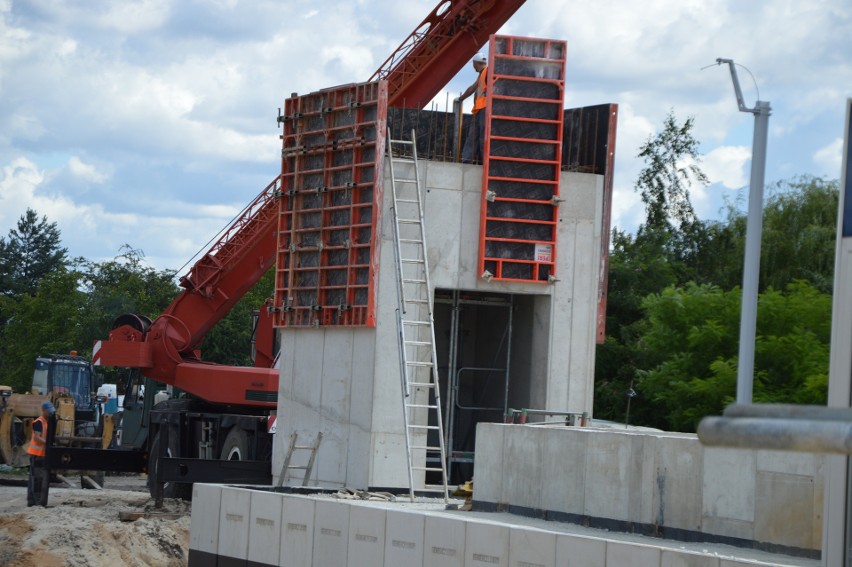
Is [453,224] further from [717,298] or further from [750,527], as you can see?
[717,298]

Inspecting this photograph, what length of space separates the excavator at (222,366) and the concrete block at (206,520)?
16.0 feet

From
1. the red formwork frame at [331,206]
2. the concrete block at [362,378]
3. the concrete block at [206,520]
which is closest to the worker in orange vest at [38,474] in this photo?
the red formwork frame at [331,206]

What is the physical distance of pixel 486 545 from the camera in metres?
12.6

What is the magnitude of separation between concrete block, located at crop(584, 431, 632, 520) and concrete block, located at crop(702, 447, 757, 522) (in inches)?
46.1

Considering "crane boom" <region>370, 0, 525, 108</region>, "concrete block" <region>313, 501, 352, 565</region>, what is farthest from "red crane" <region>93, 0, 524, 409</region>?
"concrete block" <region>313, 501, 352, 565</region>

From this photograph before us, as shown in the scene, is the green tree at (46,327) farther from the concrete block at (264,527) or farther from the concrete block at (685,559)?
the concrete block at (685,559)

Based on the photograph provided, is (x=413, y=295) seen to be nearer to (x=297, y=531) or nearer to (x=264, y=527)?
(x=264, y=527)

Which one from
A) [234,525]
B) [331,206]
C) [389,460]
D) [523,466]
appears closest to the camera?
[523,466]

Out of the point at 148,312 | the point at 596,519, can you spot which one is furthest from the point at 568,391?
the point at 148,312

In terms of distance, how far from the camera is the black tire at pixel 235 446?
25078mm

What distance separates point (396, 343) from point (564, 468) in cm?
584

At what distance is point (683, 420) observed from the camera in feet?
106

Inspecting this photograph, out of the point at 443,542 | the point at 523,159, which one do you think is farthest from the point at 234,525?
the point at 523,159

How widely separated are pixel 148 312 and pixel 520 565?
221ft
